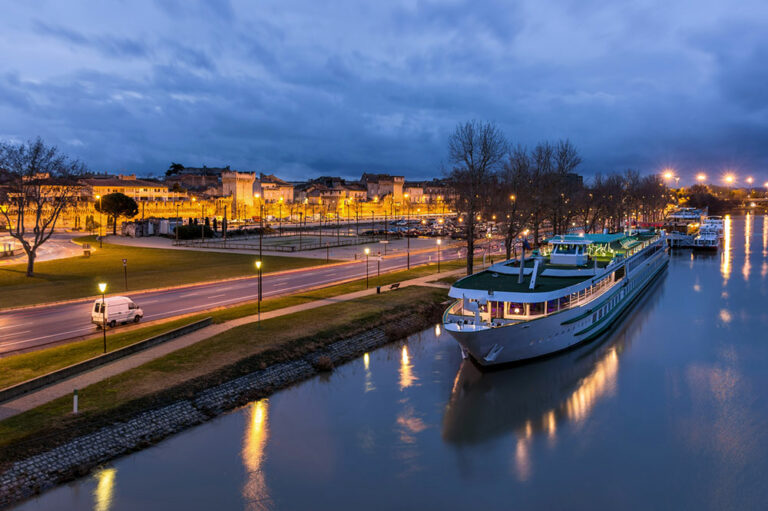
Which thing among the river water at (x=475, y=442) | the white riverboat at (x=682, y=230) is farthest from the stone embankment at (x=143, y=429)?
the white riverboat at (x=682, y=230)

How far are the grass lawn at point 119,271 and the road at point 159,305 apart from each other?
3.20m

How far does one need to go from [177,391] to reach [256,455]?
4.71 meters

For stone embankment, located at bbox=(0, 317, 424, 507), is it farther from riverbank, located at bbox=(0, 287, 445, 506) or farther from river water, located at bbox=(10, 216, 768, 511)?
river water, located at bbox=(10, 216, 768, 511)

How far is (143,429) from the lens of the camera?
20047mm

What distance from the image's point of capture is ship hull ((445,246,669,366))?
1070 inches

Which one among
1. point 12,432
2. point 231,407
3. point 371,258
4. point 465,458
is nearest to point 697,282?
point 371,258

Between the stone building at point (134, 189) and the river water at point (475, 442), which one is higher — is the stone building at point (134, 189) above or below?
above

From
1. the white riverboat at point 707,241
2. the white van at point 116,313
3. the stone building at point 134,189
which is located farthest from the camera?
the stone building at point 134,189

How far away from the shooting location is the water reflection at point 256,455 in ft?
56.4

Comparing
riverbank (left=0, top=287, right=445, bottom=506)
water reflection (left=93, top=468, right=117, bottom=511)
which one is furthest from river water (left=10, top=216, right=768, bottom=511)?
riverbank (left=0, top=287, right=445, bottom=506)

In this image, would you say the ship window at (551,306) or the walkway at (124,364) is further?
the ship window at (551,306)

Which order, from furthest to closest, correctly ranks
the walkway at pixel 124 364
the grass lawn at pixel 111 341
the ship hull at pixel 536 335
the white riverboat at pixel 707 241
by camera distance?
1. the white riverboat at pixel 707 241
2. the ship hull at pixel 536 335
3. the grass lawn at pixel 111 341
4. the walkway at pixel 124 364

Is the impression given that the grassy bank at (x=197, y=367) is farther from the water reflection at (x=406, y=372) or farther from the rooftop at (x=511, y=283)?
the rooftop at (x=511, y=283)

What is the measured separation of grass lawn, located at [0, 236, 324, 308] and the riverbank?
66.8 ft
